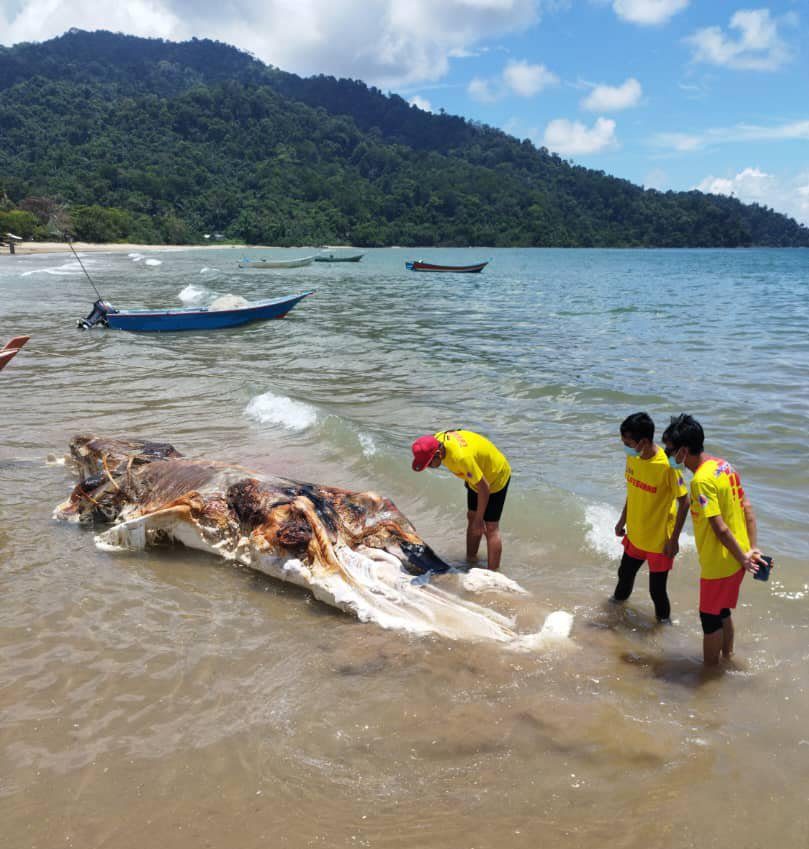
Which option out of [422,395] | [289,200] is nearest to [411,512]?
[422,395]

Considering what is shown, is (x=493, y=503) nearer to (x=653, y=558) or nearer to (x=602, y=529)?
(x=653, y=558)

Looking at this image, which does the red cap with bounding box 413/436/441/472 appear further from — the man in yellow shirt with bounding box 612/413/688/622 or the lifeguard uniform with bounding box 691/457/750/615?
the lifeguard uniform with bounding box 691/457/750/615

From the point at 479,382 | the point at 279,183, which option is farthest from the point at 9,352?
Result: the point at 279,183

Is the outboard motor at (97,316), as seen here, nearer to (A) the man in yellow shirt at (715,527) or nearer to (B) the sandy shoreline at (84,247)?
(A) the man in yellow shirt at (715,527)

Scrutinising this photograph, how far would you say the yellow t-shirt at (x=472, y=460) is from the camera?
507 centimetres

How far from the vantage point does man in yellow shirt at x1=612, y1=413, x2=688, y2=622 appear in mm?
4441

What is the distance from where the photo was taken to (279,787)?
3.06 meters

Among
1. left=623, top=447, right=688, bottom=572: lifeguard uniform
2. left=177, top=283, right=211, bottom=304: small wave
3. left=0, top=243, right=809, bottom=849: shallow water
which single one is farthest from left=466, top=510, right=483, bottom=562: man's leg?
left=177, top=283, right=211, bottom=304: small wave

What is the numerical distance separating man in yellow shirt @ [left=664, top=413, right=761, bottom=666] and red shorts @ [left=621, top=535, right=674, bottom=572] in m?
0.48

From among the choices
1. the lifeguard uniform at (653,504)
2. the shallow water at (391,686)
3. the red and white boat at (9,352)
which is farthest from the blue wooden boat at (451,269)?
the lifeguard uniform at (653,504)

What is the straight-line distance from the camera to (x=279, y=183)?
133 meters

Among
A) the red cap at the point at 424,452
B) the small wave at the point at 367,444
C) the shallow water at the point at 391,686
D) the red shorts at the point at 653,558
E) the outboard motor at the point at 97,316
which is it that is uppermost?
the red cap at the point at 424,452

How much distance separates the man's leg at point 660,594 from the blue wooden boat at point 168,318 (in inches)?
691

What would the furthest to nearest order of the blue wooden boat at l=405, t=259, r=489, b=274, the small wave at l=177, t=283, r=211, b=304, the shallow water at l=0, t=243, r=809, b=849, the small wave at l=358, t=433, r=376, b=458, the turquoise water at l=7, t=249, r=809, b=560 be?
the blue wooden boat at l=405, t=259, r=489, b=274 < the small wave at l=177, t=283, r=211, b=304 < the small wave at l=358, t=433, r=376, b=458 < the turquoise water at l=7, t=249, r=809, b=560 < the shallow water at l=0, t=243, r=809, b=849
